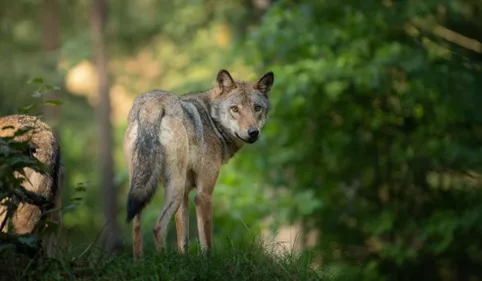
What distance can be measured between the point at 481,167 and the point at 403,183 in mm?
2805

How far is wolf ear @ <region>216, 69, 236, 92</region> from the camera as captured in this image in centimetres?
787

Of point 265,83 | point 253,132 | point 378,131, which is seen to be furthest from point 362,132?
point 253,132

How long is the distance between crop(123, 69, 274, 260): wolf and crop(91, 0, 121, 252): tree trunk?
16.1 m

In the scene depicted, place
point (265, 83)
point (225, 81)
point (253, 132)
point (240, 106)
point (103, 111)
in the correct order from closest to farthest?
point (253, 132)
point (240, 106)
point (225, 81)
point (265, 83)
point (103, 111)

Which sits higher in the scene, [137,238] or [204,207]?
[204,207]

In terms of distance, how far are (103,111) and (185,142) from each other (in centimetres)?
1798

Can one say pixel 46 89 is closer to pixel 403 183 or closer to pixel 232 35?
pixel 403 183

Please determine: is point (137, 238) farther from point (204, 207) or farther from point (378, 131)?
point (378, 131)

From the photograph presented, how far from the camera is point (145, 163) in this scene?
20.8ft

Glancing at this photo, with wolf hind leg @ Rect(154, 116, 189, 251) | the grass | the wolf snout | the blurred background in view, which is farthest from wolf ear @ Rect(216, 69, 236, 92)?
the blurred background

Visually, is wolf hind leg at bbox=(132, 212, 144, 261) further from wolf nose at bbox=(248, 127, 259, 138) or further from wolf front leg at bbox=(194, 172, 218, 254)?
wolf nose at bbox=(248, 127, 259, 138)

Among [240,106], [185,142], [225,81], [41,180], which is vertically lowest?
[41,180]

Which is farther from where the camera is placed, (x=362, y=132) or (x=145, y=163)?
(x=362, y=132)

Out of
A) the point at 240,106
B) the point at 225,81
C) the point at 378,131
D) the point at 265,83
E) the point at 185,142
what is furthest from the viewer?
the point at 378,131
